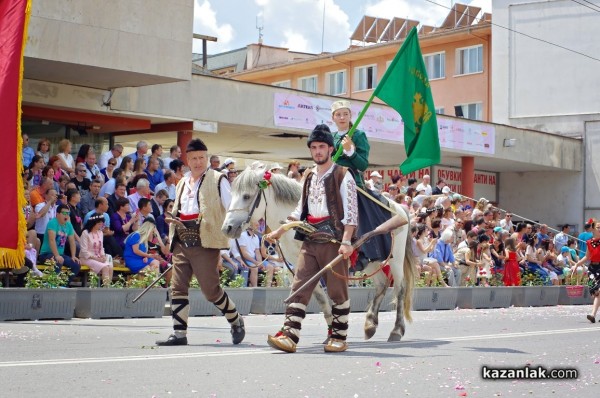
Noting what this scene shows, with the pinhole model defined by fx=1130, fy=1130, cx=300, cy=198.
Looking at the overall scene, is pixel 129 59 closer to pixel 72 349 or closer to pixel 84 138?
pixel 84 138

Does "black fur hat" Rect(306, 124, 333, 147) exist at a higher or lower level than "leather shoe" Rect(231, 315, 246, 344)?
higher

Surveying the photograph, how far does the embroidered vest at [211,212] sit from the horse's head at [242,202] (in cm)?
14

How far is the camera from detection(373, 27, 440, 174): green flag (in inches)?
571

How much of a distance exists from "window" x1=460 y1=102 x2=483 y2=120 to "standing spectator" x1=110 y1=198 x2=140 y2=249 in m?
37.2

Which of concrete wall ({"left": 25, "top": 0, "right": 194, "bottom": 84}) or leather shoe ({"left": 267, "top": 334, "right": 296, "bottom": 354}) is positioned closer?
leather shoe ({"left": 267, "top": 334, "right": 296, "bottom": 354})

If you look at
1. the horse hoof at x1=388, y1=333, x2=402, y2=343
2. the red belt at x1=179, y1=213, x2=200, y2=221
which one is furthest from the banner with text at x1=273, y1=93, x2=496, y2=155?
the red belt at x1=179, y1=213, x2=200, y2=221

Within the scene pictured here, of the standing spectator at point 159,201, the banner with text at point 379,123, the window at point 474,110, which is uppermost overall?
the window at point 474,110

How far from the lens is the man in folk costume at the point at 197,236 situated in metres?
11.7

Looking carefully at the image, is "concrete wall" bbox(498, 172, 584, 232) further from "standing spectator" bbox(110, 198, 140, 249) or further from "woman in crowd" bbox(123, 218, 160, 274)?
"woman in crowd" bbox(123, 218, 160, 274)

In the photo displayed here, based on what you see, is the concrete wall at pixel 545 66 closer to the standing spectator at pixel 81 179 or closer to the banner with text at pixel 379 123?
the banner with text at pixel 379 123

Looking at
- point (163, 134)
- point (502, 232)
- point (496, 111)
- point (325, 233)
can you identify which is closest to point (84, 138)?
point (163, 134)

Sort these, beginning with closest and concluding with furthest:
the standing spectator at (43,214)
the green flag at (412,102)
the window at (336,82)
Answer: the green flag at (412,102), the standing spectator at (43,214), the window at (336,82)

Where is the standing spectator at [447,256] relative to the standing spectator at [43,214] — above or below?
below

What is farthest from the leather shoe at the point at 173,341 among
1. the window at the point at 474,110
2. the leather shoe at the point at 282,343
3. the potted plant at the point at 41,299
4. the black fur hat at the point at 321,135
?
the window at the point at 474,110
